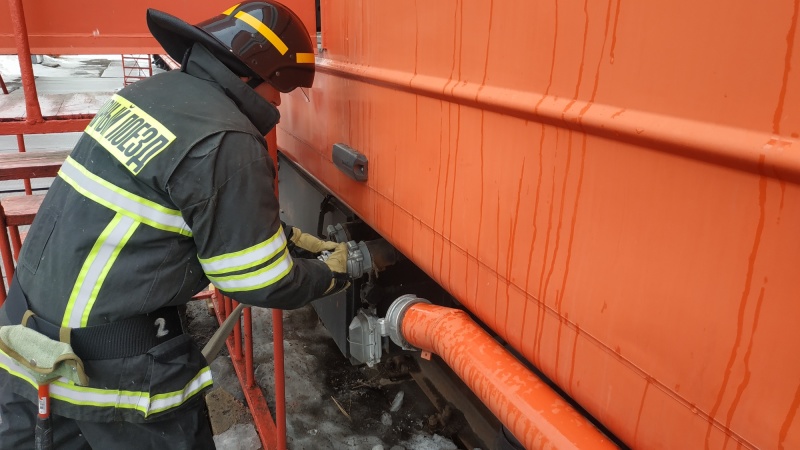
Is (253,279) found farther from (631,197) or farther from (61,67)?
(61,67)

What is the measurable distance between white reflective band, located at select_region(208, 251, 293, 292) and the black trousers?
504 mm

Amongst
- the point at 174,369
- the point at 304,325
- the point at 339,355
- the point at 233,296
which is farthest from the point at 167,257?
the point at 304,325

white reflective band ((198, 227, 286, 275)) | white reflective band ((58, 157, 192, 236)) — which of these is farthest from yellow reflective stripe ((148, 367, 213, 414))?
A: white reflective band ((58, 157, 192, 236))

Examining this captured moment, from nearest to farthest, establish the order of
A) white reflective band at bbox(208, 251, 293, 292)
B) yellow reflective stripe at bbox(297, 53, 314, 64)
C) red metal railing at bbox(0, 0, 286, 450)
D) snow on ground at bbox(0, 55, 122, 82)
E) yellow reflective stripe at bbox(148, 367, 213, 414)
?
white reflective band at bbox(208, 251, 293, 292) → yellow reflective stripe at bbox(148, 367, 213, 414) → yellow reflective stripe at bbox(297, 53, 314, 64) → red metal railing at bbox(0, 0, 286, 450) → snow on ground at bbox(0, 55, 122, 82)

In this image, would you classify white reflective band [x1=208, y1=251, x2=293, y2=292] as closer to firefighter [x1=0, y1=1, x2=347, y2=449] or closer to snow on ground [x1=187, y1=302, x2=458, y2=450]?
firefighter [x1=0, y1=1, x2=347, y2=449]

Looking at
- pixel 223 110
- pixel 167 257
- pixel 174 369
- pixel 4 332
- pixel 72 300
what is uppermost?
pixel 223 110

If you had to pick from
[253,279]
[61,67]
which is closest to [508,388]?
[253,279]

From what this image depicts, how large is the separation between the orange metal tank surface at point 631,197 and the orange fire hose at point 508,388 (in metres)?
0.05

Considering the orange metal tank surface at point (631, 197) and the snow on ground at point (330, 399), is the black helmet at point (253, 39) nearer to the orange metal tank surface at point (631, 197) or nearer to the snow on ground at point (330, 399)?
the orange metal tank surface at point (631, 197)

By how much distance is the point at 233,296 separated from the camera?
172cm

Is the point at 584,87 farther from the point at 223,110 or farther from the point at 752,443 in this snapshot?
the point at 223,110

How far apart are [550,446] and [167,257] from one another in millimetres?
1174

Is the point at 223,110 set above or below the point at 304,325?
above

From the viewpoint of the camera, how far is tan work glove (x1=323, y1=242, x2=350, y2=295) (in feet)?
6.69
